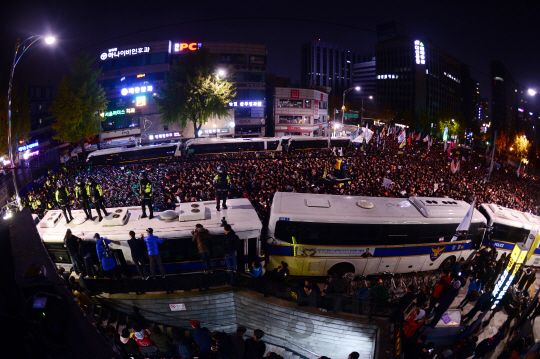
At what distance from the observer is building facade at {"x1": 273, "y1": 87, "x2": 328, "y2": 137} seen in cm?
4759

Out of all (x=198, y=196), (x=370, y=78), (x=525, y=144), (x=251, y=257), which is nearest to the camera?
(x=251, y=257)

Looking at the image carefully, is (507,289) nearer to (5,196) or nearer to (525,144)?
(5,196)

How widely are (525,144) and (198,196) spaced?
72547 mm

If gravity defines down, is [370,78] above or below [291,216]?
above

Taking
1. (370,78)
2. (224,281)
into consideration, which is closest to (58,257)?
(224,281)

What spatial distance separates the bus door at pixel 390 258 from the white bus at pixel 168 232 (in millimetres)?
4788

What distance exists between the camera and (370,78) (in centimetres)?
13462

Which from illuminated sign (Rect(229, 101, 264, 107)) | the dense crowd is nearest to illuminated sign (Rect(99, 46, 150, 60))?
illuminated sign (Rect(229, 101, 264, 107))

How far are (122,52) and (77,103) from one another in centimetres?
2259

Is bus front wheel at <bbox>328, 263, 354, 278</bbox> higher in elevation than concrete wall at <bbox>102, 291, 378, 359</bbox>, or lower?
higher

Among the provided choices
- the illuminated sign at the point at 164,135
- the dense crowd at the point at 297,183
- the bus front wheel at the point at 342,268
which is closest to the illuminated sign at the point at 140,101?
the illuminated sign at the point at 164,135

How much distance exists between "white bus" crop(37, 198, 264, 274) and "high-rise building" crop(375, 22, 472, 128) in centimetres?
9948

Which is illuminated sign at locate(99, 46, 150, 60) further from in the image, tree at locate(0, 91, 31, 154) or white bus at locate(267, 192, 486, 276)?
white bus at locate(267, 192, 486, 276)

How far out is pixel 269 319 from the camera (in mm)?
8281
